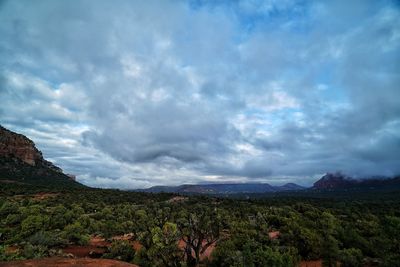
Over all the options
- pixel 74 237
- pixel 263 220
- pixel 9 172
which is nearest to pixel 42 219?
pixel 74 237

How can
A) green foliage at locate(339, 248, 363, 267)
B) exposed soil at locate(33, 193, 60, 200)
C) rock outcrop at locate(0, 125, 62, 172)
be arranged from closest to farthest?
green foliage at locate(339, 248, 363, 267) → exposed soil at locate(33, 193, 60, 200) → rock outcrop at locate(0, 125, 62, 172)

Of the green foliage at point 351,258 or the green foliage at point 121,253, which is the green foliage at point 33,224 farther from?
the green foliage at point 351,258

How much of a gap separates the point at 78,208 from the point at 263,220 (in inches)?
1173

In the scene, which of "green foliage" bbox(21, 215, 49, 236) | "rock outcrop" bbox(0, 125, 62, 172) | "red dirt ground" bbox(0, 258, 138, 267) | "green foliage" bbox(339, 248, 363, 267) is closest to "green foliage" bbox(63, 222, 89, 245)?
"green foliage" bbox(21, 215, 49, 236)

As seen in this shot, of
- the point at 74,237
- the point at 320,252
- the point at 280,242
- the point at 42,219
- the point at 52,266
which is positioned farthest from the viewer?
the point at 42,219

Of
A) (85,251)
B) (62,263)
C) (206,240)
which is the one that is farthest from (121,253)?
(62,263)

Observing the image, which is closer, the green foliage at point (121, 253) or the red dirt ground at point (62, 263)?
the red dirt ground at point (62, 263)

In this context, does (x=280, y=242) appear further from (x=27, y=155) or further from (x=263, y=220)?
(x=27, y=155)

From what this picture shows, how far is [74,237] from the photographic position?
33781 mm

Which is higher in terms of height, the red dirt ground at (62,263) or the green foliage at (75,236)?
the red dirt ground at (62,263)

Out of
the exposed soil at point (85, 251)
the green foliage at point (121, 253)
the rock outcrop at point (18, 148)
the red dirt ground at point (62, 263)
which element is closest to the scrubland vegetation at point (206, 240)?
the green foliage at point (121, 253)

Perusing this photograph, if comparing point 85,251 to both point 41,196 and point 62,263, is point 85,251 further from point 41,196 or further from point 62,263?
point 41,196

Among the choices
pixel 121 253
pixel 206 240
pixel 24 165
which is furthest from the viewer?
pixel 24 165

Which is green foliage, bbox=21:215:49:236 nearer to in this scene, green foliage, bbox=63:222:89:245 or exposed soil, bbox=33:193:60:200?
green foliage, bbox=63:222:89:245
